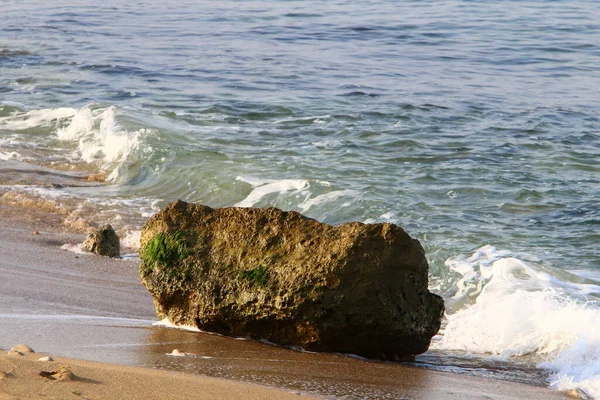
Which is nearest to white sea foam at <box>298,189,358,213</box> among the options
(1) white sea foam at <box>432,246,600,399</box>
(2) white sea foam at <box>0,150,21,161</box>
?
(1) white sea foam at <box>432,246,600,399</box>

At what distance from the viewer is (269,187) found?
9266 millimetres

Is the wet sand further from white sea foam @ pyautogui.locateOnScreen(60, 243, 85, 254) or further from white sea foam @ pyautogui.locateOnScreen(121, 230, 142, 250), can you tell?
white sea foam @ pyautogui.locateOnScreen(121, 230, 142, 250)

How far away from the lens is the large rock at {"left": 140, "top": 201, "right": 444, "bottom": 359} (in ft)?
14.5

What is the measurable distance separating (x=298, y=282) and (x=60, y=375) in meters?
1.45

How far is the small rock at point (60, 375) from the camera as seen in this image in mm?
3296

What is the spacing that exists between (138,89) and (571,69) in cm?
820

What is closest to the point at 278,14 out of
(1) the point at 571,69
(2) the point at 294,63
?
(2) the point at 294,63

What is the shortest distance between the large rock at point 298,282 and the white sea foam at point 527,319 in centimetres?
82

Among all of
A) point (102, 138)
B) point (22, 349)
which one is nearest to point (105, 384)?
point (22, 349)

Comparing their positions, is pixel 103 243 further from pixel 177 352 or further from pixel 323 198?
pixel 177 352

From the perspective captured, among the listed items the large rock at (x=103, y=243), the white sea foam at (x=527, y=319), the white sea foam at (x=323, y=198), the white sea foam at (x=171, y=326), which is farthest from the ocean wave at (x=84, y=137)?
the white sea foam at (x=171, y=326)

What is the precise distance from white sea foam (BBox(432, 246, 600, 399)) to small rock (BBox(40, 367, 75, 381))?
2.53 meters

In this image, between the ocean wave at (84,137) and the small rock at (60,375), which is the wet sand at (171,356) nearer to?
the small rock at (60,375)

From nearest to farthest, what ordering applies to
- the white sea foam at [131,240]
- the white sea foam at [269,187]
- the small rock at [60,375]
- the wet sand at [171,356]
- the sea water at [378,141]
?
the small rock at [60,375] → the wet sand at [171,356] → the sea water at [378,141] → the white sea foam at [131,240] → the white sea foam at [269,187]
